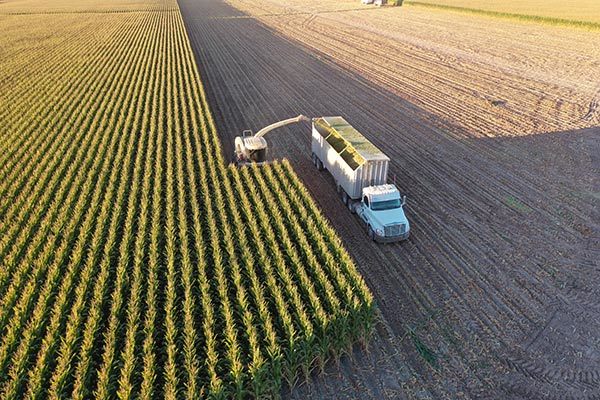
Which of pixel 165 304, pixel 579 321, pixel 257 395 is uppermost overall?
pixel 165 304

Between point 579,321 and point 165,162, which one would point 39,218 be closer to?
point 165,162

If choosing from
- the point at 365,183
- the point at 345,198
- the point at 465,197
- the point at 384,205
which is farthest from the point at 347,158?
the point at 465,197

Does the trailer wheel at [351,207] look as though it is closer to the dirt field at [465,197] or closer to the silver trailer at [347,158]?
the silver trailer at [347,158]

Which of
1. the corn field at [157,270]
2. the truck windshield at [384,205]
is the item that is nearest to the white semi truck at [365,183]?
the truck windshield at [384,205]

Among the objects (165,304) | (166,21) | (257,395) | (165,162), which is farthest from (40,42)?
(257,395)

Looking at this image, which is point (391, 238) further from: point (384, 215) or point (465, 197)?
point (465, 197)

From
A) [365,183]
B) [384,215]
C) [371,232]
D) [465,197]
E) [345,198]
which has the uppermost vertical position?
[365,183]
